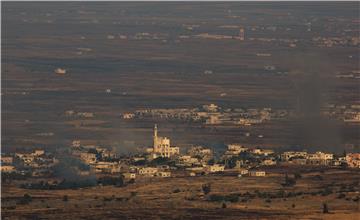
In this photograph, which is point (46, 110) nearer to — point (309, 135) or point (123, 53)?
point (309, 135)

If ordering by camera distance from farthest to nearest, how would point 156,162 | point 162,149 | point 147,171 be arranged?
point 162,149
point 156,162
point 147,171

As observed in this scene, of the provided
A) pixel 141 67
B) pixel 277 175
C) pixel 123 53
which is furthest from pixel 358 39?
pixel 277 175

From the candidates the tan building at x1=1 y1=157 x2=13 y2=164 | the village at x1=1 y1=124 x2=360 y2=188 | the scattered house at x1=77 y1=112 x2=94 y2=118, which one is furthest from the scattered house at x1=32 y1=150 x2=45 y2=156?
the scattered house at x1=77 y1=112 x2=94 y2=118

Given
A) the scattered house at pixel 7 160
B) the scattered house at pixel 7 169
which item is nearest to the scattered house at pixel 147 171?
the scattered house at pixel 7 169

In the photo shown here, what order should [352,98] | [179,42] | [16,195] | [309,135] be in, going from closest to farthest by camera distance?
1. [16,195]
2. [309,135]
3. [352,98]
4. [179,42]

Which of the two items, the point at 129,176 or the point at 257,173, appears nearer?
the point at 129,176

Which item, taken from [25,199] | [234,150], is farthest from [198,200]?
[234,150]

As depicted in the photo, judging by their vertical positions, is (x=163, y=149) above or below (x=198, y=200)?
above

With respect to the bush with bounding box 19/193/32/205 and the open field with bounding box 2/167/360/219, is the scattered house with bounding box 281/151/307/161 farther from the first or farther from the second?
the bush with bounding box 19/193/32/205

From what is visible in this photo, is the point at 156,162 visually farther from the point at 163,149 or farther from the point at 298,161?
the point at 298,161
